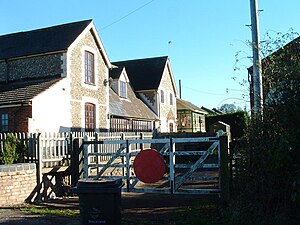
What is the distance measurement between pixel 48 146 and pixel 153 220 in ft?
17.5

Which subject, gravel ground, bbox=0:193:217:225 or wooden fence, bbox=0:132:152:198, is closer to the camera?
gravel ground, bbox=0:193:217:225

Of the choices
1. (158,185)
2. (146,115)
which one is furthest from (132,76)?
(158,185)

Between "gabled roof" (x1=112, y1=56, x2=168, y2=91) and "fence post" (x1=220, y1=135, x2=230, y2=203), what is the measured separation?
24.6m

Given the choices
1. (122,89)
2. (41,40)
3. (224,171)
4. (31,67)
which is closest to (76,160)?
(224,171)

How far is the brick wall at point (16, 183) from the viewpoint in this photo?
983 cm

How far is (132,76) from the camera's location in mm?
35875

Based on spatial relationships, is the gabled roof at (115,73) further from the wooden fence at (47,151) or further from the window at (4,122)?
the wooden fence at (47,151)

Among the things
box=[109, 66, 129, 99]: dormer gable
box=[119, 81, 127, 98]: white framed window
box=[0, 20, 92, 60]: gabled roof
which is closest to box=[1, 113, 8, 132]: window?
box=[0, 20, 92, 60]: gabled roof

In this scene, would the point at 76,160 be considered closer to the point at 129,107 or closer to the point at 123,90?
the point at 129,107

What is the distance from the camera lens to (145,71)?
36.2m

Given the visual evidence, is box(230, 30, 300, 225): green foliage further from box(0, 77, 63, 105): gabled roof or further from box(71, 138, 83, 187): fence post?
box(0, 77, 63, 105): gabled roof

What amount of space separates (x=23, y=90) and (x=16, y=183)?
848 centimetres

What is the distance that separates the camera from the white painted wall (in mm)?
16625

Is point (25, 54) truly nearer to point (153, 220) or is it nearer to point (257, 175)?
point (153, 220)
